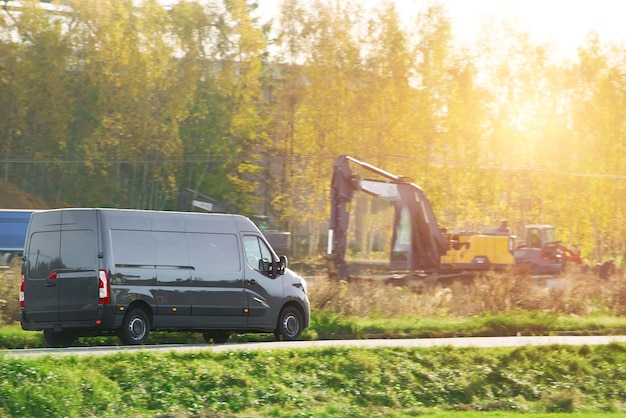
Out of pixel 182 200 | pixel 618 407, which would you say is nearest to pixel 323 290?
pixel 618 407

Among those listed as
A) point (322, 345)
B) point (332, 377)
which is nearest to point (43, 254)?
point (322, 345)

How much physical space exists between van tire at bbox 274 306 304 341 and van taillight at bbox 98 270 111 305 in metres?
4.31

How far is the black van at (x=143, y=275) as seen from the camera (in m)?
18.0

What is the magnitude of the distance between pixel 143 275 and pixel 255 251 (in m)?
2.81

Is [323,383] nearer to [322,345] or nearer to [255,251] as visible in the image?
[322,345]

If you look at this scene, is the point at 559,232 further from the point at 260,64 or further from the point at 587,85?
the point at 260,64

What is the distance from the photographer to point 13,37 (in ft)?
197

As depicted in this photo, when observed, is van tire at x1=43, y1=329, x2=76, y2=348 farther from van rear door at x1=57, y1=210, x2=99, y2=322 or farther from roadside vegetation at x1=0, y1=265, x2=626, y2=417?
van rear door at x1=57, y1=210, x2=99, y2=322

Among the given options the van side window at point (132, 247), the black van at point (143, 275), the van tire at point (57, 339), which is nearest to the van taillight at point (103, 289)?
the black van at point (143, 275)

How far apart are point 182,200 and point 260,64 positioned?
29.1ft

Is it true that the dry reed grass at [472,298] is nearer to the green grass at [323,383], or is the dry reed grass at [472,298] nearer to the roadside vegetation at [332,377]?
the roadside vegetation at [332,377]

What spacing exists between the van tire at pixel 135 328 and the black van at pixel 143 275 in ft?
0.05

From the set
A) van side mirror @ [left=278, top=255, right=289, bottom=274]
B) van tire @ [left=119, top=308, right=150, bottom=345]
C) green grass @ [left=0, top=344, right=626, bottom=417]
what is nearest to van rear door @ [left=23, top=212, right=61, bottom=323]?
van tire @ [left=119, top=308, right=150, bottom=345]

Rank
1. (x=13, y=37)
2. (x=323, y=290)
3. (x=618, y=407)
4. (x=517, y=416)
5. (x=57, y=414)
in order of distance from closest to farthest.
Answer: (x=57, y=414) < (x=517, y=416) < (x=618, y=407) < (x=323, y=290) < (x=13, y=37)
